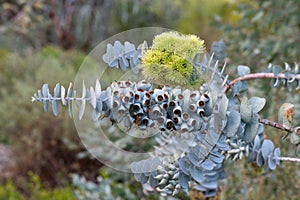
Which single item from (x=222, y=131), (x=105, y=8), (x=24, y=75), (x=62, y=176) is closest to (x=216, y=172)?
(x=222, y=131)

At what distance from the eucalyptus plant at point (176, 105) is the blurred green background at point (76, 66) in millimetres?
595

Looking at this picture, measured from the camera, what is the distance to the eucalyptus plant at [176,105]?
757 mm

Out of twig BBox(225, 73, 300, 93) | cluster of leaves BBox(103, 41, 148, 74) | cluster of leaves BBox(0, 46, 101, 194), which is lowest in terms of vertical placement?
cluster of leaves BBox(0, 46, 101, 194)

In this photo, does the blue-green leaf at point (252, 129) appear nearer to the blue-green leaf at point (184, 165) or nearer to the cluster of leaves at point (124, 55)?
the blue-green leaf at point (184, 165)

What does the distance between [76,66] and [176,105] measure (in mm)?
4768

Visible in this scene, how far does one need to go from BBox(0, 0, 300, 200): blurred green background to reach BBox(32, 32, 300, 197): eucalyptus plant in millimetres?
595

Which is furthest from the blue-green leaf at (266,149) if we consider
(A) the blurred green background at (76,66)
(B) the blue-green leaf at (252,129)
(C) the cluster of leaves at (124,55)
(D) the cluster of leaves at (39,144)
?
(D) the cluster of leaves at (39,144)

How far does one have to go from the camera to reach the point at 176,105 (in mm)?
753

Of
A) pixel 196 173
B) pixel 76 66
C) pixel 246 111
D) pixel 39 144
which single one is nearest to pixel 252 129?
pixel 246 111

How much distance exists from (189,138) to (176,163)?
0.18ft

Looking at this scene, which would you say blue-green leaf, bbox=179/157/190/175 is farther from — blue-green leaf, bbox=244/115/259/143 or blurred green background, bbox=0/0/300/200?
blurred green background, bbox=0/0/300/200

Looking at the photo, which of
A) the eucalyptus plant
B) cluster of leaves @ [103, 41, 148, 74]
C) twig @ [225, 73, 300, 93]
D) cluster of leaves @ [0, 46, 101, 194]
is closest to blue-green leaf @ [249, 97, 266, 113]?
the eucalyptus plant

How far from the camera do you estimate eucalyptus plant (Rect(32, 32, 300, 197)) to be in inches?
29.8

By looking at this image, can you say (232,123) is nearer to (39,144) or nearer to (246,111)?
(246,111)
